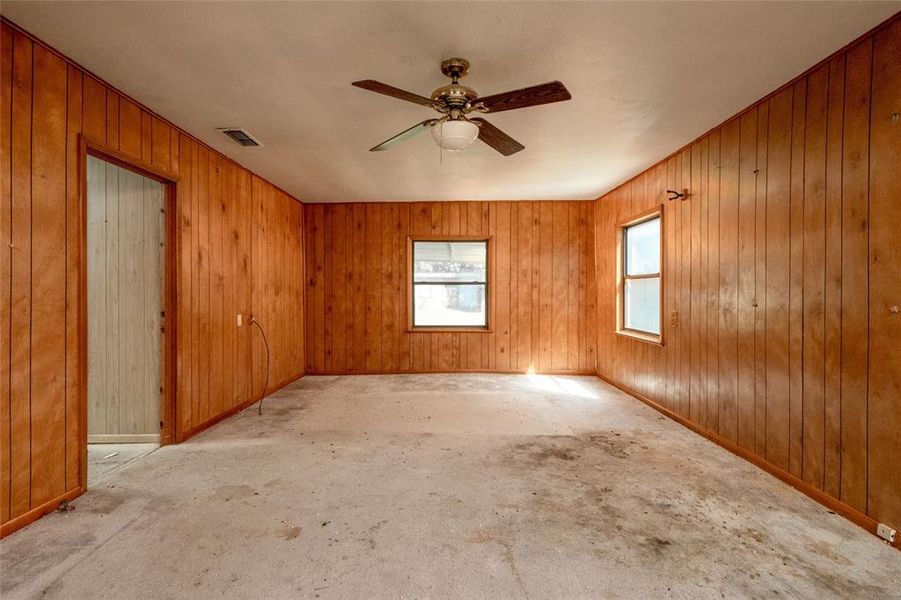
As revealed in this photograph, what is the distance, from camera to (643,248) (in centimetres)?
442

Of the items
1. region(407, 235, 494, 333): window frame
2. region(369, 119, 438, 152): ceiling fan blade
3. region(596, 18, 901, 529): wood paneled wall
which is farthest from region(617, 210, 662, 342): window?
region(369, 119, 438, 152): ceiling fan blade

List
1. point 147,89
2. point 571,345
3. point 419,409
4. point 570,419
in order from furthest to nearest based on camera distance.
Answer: point 571,345
point 419,409
point 570,419
point 147,89

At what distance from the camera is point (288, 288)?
5.20 meters

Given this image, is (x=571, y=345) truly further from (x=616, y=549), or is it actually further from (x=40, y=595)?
(x=40, y=595)

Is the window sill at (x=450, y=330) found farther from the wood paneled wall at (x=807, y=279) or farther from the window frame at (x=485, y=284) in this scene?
the wood paneled wall at (x=807, y=279)

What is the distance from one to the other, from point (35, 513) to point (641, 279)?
17.0 ft

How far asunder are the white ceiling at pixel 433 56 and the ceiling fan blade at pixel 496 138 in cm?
29

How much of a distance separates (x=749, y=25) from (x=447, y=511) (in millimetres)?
2915

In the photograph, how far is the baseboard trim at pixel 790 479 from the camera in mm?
1960

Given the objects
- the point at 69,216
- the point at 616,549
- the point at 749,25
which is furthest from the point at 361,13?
the point at 616,549

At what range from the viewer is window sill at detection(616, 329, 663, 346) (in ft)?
12.9

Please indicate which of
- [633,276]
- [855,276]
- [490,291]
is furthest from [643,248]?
[855,276]

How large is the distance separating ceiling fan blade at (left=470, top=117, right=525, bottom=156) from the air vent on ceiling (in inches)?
80.3

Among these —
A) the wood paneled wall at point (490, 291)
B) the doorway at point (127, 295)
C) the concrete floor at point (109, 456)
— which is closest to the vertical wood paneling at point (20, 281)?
the concrete floor at point (109, 456)
